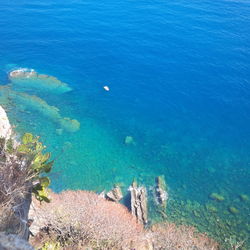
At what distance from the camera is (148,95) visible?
4253 centimetres

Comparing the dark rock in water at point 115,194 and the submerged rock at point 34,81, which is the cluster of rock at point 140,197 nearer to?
the dark rock in water at point 115,194

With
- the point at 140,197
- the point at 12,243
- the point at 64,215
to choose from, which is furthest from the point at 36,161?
the point at 140,197

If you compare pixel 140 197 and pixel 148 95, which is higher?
pixel 148 95

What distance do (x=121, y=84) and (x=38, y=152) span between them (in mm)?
28608

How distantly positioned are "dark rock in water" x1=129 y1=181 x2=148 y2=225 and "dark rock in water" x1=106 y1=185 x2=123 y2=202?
1.19 m

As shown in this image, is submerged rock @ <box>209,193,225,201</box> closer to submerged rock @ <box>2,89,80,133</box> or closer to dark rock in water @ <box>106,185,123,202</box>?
dark rock in water @ <box>106,185,123,202</box>

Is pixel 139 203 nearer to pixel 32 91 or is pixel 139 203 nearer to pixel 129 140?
pixel 129 140

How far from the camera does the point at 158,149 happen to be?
35125 mm

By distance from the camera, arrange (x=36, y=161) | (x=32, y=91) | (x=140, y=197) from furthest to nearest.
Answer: (x=32, y=91) < (x=140, y=197) < (x=36, y=161)

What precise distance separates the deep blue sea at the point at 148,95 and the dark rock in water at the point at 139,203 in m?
1.33

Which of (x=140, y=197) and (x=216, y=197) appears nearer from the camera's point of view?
(x=140, y=197)

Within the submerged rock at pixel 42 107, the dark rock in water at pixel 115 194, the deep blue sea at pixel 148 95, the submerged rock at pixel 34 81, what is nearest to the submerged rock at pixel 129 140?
the deep blue sea at pixel 148 95

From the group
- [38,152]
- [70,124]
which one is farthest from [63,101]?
[38,152]

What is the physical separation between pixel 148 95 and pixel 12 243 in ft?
109
